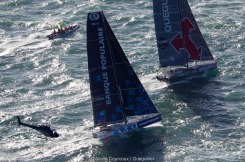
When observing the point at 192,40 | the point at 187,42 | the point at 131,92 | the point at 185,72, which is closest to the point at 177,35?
the point at 187,42

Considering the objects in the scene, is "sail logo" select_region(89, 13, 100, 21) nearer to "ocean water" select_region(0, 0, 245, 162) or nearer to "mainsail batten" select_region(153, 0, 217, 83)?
"ocean water" select_region(0, 0, 245, 162)

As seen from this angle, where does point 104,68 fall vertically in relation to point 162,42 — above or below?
above

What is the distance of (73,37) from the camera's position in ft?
362

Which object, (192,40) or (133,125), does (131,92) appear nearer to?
(133,125)

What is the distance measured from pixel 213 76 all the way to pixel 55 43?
30406 mm

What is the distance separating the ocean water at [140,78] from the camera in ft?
232

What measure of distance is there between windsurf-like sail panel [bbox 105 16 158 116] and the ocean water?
8.75ft

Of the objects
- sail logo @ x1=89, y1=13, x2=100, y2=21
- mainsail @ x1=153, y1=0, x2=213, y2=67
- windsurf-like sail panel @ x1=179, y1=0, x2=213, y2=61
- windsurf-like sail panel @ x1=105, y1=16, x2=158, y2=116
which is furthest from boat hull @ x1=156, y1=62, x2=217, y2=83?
sail logo @ x1=89, y1=13, x2=100, y2=21

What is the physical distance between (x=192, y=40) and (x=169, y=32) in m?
4.29

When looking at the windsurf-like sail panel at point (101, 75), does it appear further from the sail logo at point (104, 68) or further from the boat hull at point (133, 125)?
the boat hull at point (133, 125)

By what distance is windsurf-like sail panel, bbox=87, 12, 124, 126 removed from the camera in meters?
69.6

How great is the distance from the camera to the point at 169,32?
86.8m

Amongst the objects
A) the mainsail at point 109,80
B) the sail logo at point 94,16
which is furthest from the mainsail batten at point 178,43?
the sail logo at point 94,16

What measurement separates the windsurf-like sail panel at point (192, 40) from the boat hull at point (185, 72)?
63.4 inches
